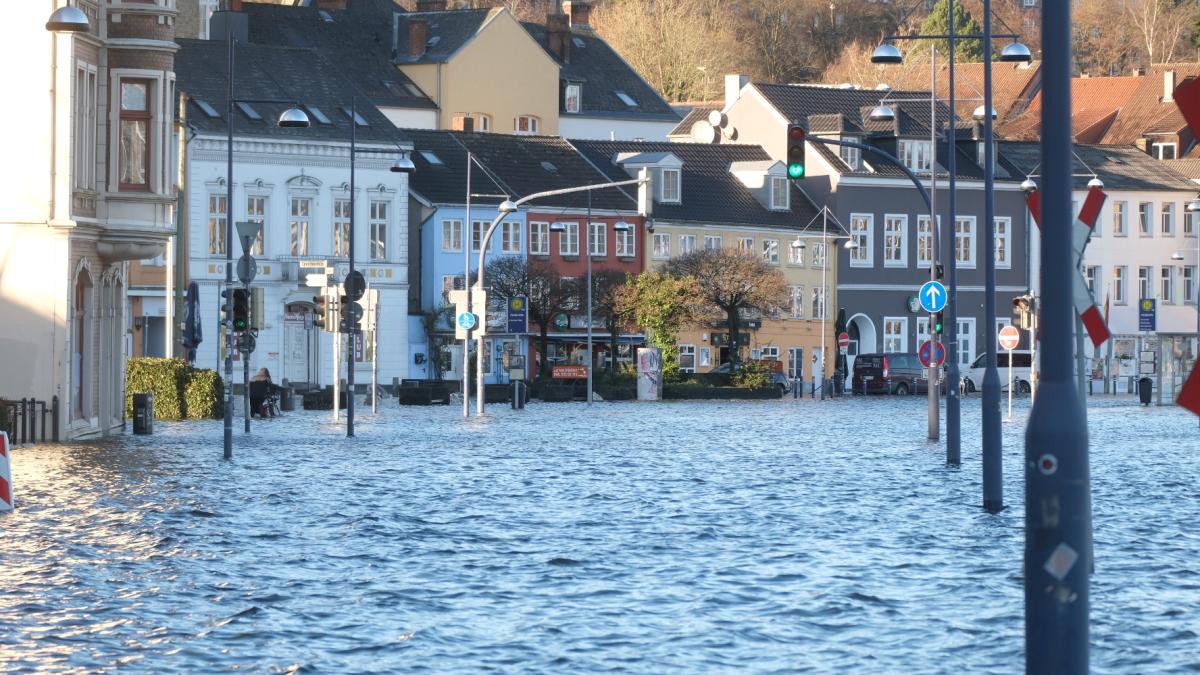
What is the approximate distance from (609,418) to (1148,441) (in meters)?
18.0

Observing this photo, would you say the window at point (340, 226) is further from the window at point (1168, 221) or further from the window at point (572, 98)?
the window at point (1168, 221)

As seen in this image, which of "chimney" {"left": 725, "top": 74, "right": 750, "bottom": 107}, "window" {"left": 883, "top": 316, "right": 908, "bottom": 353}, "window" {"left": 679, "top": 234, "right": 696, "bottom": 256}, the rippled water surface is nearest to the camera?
the rippled water surface

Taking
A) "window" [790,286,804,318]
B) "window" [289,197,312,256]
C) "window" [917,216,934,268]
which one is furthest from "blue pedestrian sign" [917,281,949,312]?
"window" [917,216,934,268]

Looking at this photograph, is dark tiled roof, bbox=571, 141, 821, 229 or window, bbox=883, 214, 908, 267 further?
window, bbox=883, 214, 908, 267

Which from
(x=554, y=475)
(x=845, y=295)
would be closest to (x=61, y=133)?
(x=554, y=475)

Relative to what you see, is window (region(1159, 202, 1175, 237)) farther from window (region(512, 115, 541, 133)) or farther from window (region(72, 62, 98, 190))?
window (region(72, 62, 98, 190))

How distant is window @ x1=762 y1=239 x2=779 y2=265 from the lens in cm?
10138

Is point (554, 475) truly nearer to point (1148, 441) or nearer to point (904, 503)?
point (904, 503)

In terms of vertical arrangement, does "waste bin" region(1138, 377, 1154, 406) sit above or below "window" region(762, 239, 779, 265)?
below

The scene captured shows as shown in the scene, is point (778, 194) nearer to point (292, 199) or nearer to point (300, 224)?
point (300, 224)

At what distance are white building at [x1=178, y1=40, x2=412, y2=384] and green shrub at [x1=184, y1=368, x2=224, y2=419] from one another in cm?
2352

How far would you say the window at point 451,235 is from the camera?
298ft

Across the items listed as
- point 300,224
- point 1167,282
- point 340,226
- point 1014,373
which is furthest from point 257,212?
point 1167,282

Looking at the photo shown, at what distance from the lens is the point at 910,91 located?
115 m
